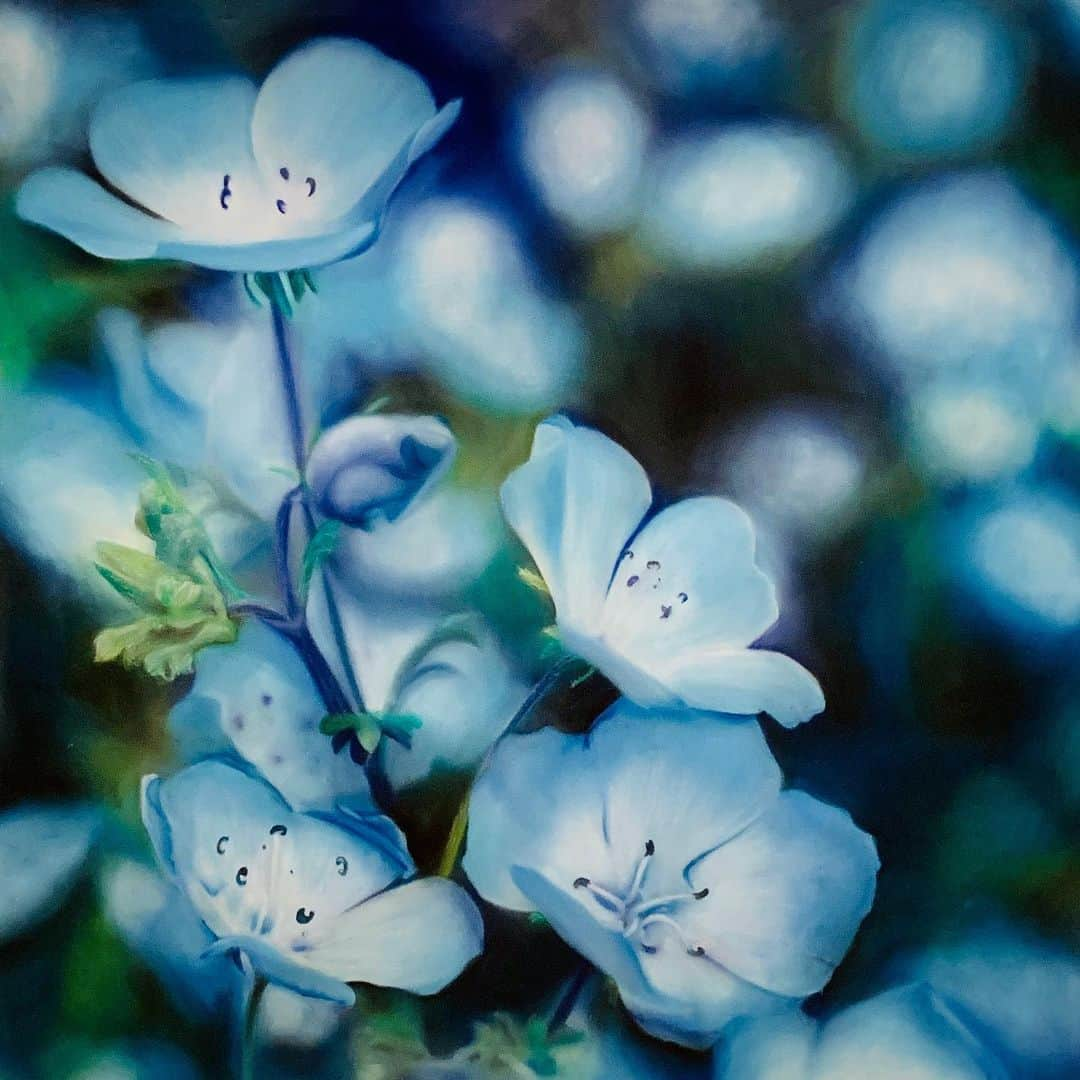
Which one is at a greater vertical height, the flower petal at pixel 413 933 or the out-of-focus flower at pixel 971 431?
the out-of-focus flower at pixel 971 431

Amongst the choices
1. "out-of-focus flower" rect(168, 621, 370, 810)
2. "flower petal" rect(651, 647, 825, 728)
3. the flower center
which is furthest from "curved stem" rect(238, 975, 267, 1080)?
"flower petal" rect(651, 647, 825, 728)

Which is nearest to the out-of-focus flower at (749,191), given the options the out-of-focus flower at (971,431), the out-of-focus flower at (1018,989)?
the out-of-focus flower at (971,431)

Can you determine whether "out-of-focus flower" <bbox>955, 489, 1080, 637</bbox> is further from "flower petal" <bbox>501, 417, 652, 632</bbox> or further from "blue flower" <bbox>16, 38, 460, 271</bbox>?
"blue flower" <bbox>16, 38, 460, 271</bbox>

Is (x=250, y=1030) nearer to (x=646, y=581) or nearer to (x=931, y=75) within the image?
(x=646, y=581)

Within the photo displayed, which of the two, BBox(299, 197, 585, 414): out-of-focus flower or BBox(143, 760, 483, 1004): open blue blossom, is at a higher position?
BBox(299, 197, 585, 414): out-of-focus flower

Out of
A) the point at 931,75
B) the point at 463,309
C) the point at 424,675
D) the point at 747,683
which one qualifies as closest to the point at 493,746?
the point at 424,675

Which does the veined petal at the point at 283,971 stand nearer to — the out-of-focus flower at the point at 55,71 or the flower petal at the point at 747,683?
A: the flower petal at the point at 747,683
